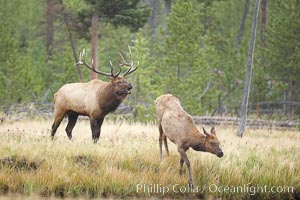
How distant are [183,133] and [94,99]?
320 cm

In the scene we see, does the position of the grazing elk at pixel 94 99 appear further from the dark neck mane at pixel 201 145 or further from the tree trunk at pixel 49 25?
the tree trunk at pixel 49 25

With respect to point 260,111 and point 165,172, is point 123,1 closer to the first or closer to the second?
point 260,111

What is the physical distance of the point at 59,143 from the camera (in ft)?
39.5

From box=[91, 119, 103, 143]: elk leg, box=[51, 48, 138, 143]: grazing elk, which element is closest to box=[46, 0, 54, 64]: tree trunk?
box=[51, 48, 138, 143]: grazing elk

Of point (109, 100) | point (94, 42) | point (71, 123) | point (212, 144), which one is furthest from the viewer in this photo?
point (94, 42)

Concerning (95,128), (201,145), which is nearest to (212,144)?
(201,145)

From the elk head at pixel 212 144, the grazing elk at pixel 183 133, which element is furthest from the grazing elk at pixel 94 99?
the elk head at pixel 212 144

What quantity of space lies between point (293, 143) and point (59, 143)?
6.84 meters

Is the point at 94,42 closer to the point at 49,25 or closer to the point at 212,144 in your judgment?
the point at 49,25

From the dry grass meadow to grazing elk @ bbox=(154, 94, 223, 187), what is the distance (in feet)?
1.67

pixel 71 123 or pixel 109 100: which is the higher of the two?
pixel 109 100

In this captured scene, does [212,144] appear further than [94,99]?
No

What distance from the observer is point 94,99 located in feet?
43.2

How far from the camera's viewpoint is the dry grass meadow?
10.1 m
